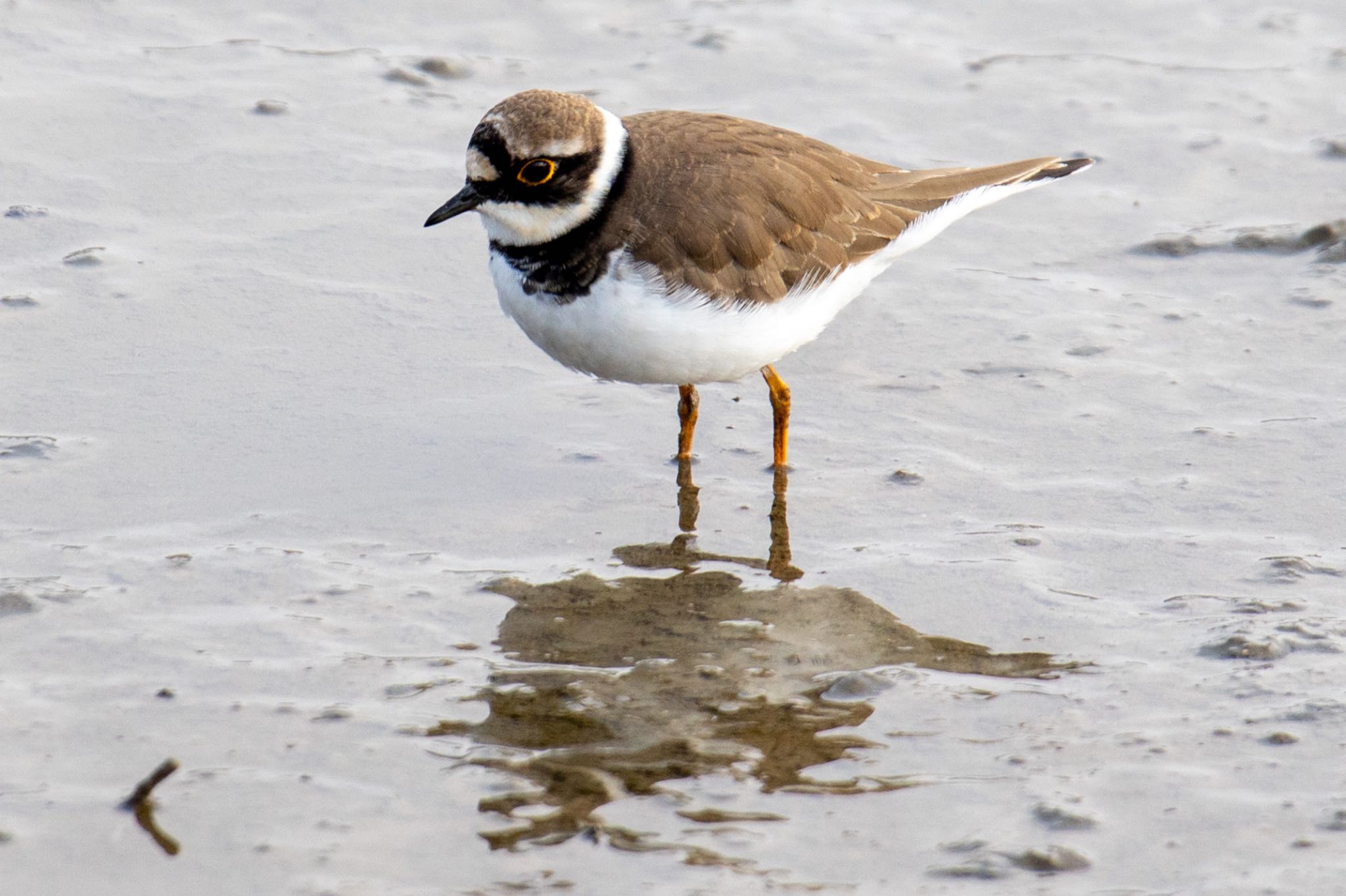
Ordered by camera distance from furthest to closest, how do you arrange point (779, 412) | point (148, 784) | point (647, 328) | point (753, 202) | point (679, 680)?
1. point (779, 412)
2. point (753, 202)
3. point (647, 328)
4. point (679, 680)
5. point (148, 784)

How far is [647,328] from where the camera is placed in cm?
550

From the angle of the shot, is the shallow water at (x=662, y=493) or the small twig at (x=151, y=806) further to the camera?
the shallow water at (x=662, y=493)

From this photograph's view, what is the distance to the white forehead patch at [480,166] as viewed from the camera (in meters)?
5.59

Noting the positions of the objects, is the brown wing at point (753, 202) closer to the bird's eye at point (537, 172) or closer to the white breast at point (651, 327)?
the white breast at point (651, 327)

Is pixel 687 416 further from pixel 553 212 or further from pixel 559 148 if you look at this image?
pixel 559 148

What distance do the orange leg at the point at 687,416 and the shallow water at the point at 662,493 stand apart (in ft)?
0.46

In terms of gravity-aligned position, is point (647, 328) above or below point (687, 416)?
above

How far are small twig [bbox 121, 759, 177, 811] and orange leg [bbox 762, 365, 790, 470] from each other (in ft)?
9.05

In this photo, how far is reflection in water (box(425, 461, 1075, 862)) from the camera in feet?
14.3

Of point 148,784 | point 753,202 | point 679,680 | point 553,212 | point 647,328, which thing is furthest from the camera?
point 753,202

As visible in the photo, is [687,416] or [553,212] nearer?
[553,212]

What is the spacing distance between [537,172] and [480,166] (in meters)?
0.20

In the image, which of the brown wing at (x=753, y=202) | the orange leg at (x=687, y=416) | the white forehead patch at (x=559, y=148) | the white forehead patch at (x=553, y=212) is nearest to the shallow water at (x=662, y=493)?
the orange leg at (x=687, y=416)

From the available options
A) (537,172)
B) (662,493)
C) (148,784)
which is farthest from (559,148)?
(148,784)
